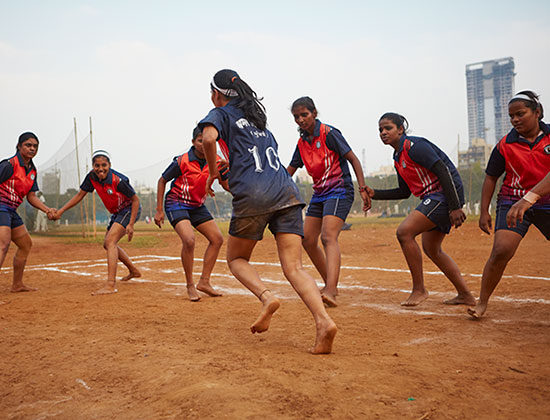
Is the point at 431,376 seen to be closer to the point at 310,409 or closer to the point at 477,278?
the point at 310,409

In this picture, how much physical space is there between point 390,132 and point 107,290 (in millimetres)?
4235

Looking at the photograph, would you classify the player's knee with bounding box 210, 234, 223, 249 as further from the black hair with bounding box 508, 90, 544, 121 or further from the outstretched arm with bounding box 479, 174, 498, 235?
the black hair with bounding box 508, 90, 544, 121

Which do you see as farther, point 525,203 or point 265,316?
point 525,203

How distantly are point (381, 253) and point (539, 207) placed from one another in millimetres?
7398

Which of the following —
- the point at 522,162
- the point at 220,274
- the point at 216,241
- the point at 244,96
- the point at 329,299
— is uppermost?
the point at 244,96

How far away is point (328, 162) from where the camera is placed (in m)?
6.05

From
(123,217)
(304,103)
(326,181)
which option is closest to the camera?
(304,103)

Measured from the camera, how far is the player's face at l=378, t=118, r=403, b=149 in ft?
18.7

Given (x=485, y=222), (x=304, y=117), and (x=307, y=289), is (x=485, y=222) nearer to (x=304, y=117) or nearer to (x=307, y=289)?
(x=307, y=289)

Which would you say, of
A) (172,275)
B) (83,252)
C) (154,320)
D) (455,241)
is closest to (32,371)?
(154,320)

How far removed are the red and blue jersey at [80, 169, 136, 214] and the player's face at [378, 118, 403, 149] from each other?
3.62 meters

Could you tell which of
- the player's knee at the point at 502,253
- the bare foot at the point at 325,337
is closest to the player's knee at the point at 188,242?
the bare foot at the point at 325,337

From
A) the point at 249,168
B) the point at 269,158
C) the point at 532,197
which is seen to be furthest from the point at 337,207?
the point at 532,197

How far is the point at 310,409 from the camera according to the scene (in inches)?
100
